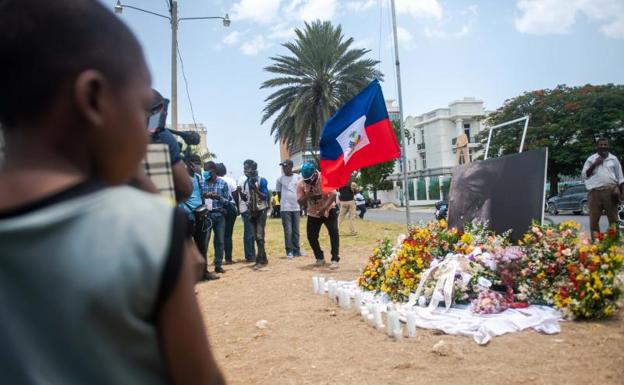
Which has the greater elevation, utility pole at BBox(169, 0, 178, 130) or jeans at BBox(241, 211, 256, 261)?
utility pole at BBox(169, 0, 178, 130)

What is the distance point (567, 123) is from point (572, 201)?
1261 centimetres

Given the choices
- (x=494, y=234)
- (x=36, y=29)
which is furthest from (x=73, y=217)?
(x=494, y=234)

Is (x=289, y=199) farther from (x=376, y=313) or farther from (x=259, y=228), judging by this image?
(x=376, y=313)

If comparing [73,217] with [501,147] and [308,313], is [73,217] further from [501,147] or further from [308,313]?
[501,147]

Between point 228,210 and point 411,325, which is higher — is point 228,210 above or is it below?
above

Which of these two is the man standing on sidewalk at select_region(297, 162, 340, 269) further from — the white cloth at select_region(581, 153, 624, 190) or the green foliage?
the green foliage

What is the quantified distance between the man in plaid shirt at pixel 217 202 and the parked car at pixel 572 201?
17.1 m

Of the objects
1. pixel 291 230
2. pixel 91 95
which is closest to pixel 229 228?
pixel 291 230

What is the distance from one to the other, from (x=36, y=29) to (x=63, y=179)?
0.84ft

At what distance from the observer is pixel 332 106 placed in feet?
89.8

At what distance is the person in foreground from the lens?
0.72 m

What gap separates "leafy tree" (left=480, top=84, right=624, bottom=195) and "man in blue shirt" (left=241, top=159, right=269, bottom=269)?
91.1 ft

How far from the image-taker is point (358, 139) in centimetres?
725

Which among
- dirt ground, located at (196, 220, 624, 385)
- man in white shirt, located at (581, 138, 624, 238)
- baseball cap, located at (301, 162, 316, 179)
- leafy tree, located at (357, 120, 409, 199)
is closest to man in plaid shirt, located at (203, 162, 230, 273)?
Answer: baseball cap, located at (301, 162, 316, 179)
